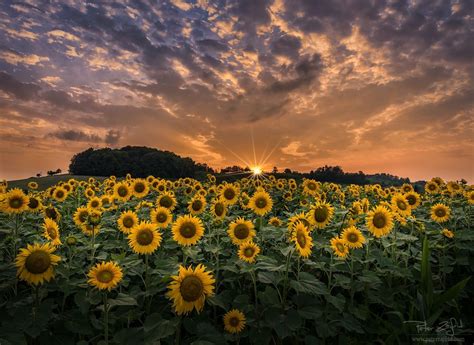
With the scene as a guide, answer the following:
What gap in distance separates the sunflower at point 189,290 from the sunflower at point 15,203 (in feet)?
14.0

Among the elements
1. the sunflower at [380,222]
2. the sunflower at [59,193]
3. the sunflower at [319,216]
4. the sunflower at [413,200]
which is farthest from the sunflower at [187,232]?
the sunflower at [59,193]

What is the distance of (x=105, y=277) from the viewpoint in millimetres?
Answer: 3998

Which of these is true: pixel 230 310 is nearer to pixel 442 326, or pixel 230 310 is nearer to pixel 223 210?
pixel 223 210

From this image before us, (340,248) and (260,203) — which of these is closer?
(340,248)

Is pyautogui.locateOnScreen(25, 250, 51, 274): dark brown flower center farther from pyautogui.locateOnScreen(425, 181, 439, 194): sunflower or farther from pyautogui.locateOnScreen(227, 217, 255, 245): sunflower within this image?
pyautogui.locateOnScreen(425, 181, 439, 194): sunflower

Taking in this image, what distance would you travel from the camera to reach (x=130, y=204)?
9.54 metres

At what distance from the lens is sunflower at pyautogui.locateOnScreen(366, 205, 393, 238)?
19.7 ft

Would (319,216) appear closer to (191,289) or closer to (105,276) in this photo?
(191,289)

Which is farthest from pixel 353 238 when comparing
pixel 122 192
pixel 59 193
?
pixel 59 193

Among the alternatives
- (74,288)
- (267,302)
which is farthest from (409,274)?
(74,288)

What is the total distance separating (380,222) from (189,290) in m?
4.01

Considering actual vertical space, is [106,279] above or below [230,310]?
above

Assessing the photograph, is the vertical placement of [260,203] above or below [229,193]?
below

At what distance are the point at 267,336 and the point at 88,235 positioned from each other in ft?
14.4
